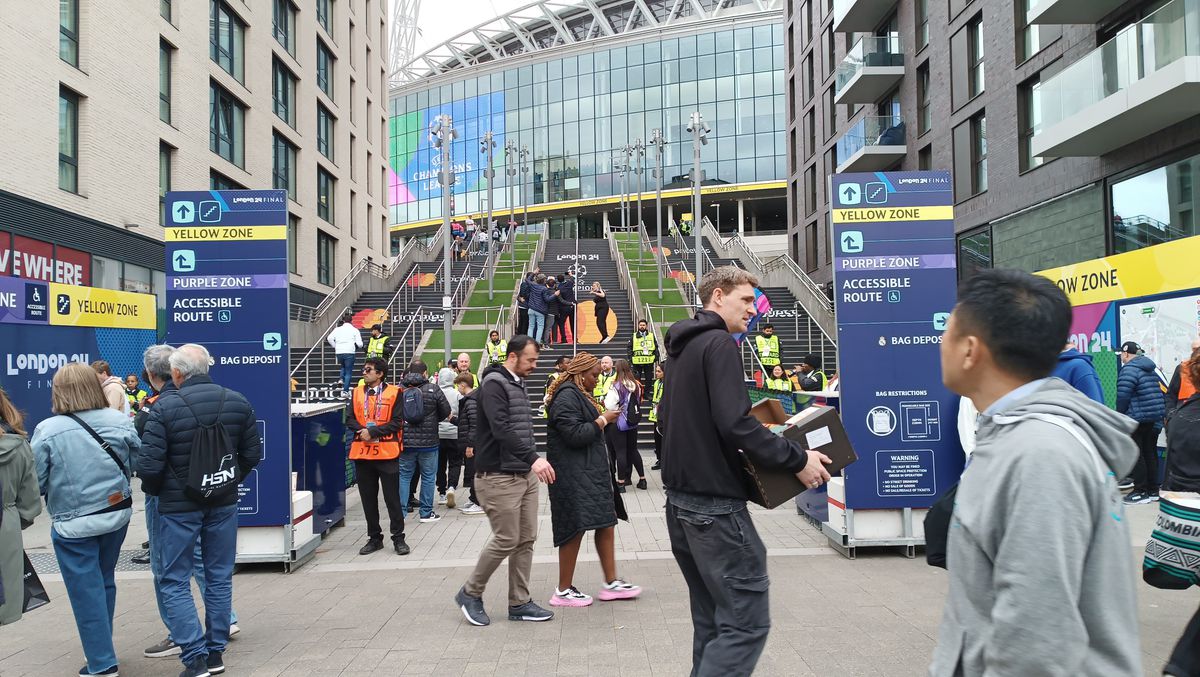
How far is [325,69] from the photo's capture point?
36.4 metres

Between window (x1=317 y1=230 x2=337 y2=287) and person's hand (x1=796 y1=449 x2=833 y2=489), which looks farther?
window (x1=317 y1=230 x2=337 y2=287)

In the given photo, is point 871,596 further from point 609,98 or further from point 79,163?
point 609,98

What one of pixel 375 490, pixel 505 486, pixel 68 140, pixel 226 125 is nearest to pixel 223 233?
pixel 375 490

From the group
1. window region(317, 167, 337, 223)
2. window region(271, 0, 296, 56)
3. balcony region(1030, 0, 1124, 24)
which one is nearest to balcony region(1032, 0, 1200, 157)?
balcony region(1030, 0, 1124, 24)

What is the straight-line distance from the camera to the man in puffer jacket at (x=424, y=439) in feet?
31.2

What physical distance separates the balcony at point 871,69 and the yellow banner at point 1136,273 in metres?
13.6

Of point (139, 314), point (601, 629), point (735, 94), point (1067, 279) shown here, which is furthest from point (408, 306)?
point (735, 94)

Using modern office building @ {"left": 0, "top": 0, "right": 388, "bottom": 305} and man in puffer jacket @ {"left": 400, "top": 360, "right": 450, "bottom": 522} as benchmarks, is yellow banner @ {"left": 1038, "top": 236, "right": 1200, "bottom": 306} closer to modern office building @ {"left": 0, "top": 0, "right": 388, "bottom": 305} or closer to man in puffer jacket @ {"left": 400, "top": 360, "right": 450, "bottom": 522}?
man in puffer jacket @ {"left": 400, "top": 360, "right": 450, "bottom": 522}

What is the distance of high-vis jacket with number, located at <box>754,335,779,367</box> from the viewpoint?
18.2 metres

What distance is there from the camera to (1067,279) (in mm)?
16172

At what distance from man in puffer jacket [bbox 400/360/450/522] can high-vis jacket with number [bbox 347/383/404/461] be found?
3.27 feet

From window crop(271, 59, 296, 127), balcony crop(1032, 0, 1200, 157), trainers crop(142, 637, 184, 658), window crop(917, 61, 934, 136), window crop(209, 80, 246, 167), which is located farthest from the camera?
window crop(271, 59, 296, 127)

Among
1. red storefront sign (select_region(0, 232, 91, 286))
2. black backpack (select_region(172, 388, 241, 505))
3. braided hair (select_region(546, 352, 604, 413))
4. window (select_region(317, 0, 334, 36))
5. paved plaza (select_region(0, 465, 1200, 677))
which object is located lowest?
paved plaza (select_region(0, 465, 1200, 677))

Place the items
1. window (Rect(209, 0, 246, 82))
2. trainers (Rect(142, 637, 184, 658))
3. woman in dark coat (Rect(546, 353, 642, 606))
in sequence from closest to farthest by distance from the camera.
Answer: trainers (Rect(142, 637, 184, 658))
woman in dark coat (Rect(546, 353, 642, 606))
window (Rect(209, 0, 246, 82))
